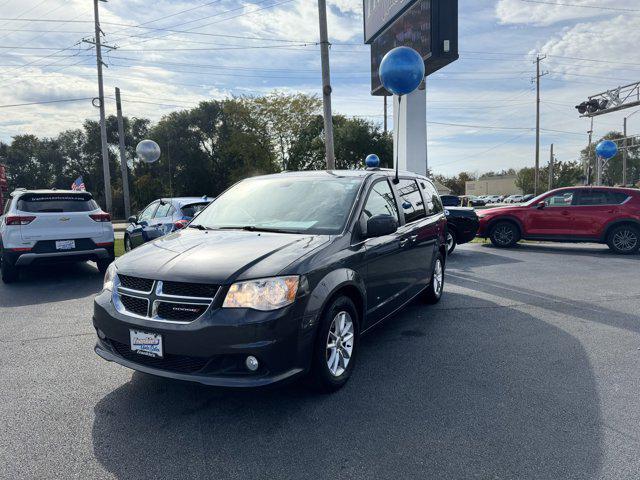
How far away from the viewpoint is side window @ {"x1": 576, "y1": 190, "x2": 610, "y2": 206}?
11.2 m

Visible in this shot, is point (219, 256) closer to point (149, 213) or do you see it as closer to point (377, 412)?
point (377, 412)

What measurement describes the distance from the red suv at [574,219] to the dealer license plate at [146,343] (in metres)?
11.1

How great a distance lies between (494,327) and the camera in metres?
5.14

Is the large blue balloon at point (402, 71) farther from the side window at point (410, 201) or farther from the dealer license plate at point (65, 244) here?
the dealer license plate at point (65, 244)

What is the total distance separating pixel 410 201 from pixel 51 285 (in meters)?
6.37

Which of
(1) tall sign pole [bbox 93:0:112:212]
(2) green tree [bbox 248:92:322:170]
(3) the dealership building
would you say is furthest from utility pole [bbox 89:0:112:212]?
(3) the dealership building

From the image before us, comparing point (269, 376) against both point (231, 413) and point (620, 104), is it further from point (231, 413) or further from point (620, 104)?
point (620, 104)

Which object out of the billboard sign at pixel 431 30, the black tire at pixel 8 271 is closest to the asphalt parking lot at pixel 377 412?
the black tire at pixel 8 271

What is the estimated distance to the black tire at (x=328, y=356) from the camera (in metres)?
3.21

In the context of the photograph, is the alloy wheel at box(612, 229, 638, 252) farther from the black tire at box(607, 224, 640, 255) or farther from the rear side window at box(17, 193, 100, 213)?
the rear side window at box(17, 193, 100, 213)

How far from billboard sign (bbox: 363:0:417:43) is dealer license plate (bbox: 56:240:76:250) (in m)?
11.1

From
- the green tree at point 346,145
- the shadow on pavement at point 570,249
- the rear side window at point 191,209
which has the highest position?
the green tree at point 346,145

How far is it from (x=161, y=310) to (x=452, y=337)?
3079 mm

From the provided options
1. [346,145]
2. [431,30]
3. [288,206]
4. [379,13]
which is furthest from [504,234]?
[346,145]
